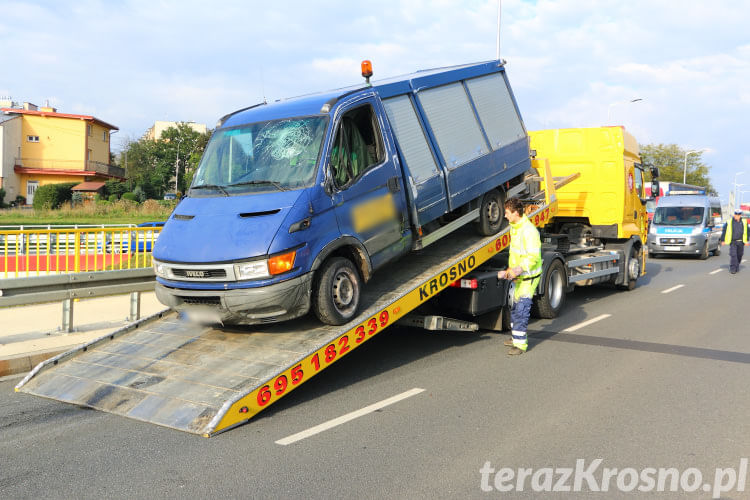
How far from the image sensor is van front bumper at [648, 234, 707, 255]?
22.3 metres

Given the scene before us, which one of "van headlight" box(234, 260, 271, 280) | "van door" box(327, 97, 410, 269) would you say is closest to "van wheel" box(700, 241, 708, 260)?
"van door" box(327, 97, 410, 269)

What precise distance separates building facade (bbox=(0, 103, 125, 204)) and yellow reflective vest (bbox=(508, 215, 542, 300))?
57.0 metres

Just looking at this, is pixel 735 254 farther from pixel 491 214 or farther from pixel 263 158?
pixel 263 158

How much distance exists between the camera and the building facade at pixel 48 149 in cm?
5538

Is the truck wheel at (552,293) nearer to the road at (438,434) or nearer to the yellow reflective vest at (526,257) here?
the road at (438,434)

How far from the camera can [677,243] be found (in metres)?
22.5

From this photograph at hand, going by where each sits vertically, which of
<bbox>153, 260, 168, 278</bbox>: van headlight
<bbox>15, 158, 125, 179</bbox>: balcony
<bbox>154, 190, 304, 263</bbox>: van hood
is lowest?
<bbox>153, 260, 168, 278</bbox>: van headlight

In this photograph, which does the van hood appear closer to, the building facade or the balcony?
the building facade

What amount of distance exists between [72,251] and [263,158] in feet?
19.1

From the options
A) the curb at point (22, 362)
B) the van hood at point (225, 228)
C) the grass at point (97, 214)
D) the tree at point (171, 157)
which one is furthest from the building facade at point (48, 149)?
the van hood at point (225, 228)

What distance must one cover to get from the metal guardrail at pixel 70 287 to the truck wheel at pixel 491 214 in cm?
477

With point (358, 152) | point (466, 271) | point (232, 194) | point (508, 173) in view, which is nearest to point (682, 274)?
point (508, 173)

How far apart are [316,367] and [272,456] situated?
1.27 metres

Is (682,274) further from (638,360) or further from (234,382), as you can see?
(234,382)
